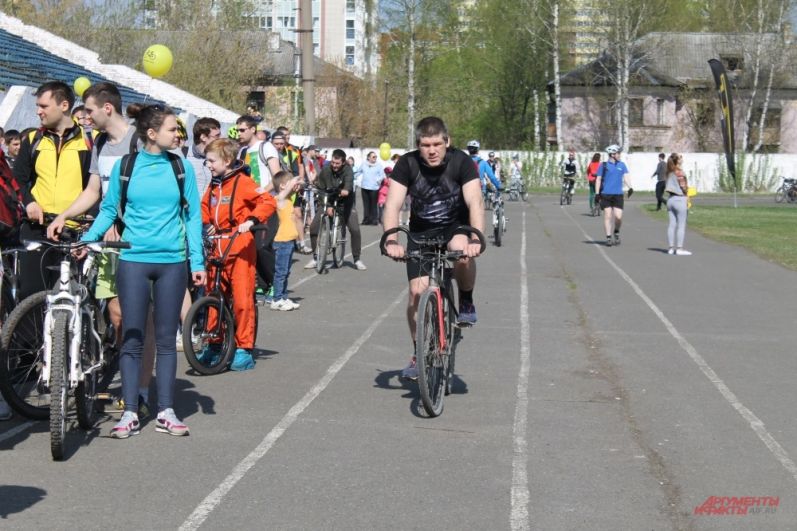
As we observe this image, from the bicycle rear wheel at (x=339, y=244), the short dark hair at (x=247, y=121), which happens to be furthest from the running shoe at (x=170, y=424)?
the bicycle rear wheel at (x=339, y=244)

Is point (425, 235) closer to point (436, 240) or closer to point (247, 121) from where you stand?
point (436, 240)

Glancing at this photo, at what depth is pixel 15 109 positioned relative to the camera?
1544 centimetres

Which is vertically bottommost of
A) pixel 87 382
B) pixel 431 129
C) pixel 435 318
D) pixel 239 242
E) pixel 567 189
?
pixel 87 382

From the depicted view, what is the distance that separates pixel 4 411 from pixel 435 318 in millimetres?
2699

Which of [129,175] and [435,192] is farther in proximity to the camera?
[435,192]

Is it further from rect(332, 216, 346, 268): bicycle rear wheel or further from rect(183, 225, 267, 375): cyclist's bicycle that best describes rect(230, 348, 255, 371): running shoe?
rect(332, 216, 346, 268): bicycle rear wheel

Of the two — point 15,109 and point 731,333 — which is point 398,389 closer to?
point 731,333

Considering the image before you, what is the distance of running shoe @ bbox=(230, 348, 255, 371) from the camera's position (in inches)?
387

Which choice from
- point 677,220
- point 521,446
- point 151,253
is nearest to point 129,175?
point 151,253

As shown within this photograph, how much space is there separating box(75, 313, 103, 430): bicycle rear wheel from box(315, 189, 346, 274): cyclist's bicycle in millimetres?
10543

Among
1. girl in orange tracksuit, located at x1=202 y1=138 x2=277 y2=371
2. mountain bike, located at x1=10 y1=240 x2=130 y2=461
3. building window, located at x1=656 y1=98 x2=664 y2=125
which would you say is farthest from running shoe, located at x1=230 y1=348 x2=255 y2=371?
building window, located at x1=656 y1=98 x2=664 y2=125

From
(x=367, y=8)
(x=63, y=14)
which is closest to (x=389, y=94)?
(x=367, y=8)

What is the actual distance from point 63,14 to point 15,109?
3149cm

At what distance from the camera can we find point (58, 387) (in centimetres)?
660
